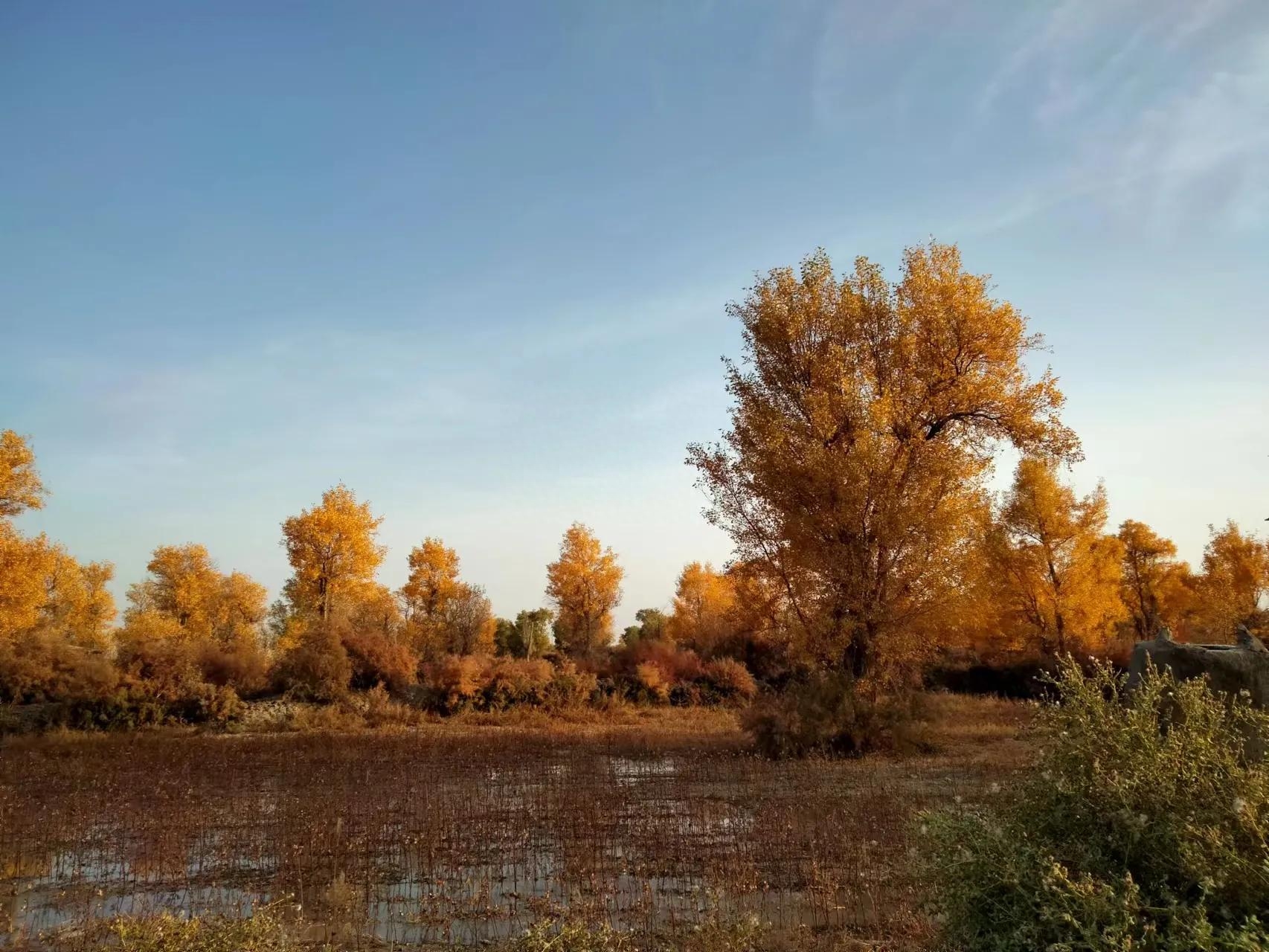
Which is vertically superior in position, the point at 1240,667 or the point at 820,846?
the point at 1240,667

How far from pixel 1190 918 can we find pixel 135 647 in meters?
30.7

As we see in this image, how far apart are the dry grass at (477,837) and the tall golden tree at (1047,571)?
61.0 ft

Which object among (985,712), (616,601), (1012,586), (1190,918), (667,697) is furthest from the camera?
(616,601)

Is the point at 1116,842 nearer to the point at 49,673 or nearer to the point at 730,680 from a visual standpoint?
the point at 49,673

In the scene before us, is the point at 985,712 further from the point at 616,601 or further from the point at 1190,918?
the point at 616,601

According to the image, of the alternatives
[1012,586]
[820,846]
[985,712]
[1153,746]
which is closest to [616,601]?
[1012,586]

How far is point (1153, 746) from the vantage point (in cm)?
426

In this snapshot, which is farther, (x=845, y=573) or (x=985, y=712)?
(x=985, y=712)

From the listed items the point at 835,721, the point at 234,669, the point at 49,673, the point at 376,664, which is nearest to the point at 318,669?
the point at 376,664

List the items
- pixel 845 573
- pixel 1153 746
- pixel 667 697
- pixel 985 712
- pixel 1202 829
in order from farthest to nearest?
pixel 667 697, pixel 985 712, pixel 845 573, pixel 1153 746, pixel 1202 829

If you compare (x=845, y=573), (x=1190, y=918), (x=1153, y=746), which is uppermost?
(x=845, y=573)

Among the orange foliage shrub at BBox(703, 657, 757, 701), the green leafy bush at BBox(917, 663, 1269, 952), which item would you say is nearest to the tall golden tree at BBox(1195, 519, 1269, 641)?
the orange foliage shrub at BBox(703, 657, 757, 701)

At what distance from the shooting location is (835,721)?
709 inches

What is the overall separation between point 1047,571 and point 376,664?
28.3m
